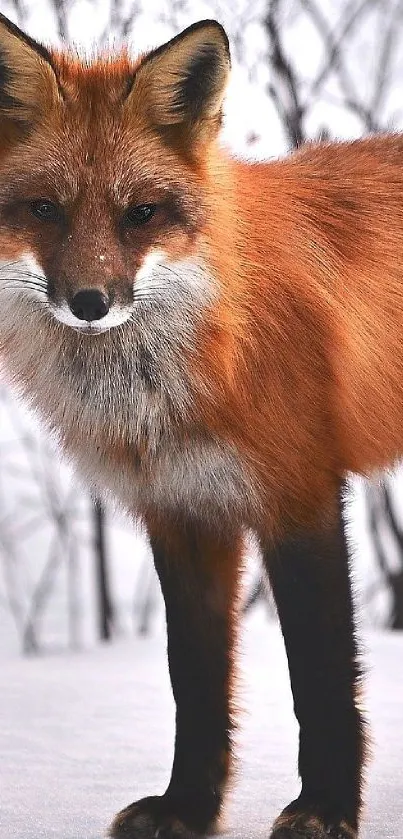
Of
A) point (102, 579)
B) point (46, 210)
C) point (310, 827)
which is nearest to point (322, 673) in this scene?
point (310, 827)

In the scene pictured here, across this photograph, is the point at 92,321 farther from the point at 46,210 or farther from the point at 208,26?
the point at 208,26

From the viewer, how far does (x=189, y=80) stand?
2938 mm

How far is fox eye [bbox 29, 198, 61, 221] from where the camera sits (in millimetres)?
2766

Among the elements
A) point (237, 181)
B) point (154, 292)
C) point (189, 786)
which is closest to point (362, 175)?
point (237, 181)

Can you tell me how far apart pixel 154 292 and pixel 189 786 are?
1.43 m

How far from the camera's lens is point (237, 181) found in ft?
10.5

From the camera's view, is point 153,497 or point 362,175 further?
point 362,175

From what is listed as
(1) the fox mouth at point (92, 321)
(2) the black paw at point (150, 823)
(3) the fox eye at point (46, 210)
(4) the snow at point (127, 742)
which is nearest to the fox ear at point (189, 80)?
(3) the fox eye at point (46, 210)

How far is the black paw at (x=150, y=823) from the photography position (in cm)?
311

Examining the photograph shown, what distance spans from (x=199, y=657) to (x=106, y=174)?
1.43 m

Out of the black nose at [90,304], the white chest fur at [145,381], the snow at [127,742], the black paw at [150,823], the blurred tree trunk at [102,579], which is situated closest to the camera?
the black nose at [90,304]

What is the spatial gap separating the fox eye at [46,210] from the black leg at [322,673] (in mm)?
1044

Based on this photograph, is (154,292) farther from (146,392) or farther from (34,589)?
(34,589)

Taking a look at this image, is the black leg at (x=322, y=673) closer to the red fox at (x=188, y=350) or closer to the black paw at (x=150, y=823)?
the red fox at (x=188, y=350)
